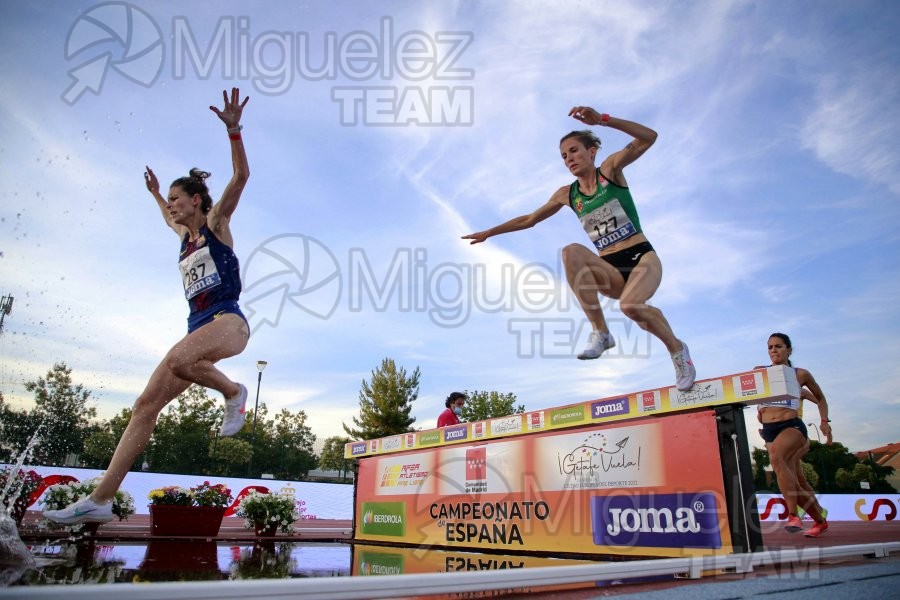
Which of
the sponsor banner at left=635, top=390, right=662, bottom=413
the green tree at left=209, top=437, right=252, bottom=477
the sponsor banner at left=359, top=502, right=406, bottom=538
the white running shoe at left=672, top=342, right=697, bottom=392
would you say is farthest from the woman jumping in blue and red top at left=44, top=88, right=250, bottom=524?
the green tree at left=209, top=437, right=252, bottom=477

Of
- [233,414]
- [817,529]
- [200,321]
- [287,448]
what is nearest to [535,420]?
[817,529]

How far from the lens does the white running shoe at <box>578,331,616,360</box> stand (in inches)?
165

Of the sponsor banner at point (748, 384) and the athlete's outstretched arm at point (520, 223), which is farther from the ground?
the athlete's outstretched arm at point (520, 223)

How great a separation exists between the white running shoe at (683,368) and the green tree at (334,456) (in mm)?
45890

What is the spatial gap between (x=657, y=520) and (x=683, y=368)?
6.52 feet

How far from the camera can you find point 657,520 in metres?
5.75

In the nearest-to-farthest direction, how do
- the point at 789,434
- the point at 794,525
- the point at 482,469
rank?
1. the point at 789,434
2. the point at 794,525
3. the point at 482,469

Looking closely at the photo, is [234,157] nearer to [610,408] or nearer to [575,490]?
[610,408]

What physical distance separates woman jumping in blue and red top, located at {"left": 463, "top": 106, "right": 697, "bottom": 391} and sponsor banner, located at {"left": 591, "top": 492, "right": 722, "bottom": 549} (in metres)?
1.53

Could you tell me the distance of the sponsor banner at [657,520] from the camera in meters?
5.30

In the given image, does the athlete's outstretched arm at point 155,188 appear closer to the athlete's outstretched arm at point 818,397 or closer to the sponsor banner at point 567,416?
the sponsor banner at point 567,416

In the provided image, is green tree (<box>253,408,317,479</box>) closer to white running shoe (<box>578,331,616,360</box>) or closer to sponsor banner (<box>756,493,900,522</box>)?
sponsor banner (<box>756,493,900,522</box>)

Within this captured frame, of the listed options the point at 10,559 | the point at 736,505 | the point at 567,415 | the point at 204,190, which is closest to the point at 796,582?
the point at 736,505

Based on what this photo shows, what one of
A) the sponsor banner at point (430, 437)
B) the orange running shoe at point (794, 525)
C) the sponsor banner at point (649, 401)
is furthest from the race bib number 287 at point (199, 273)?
the orange running shoe at point (794, 525)
